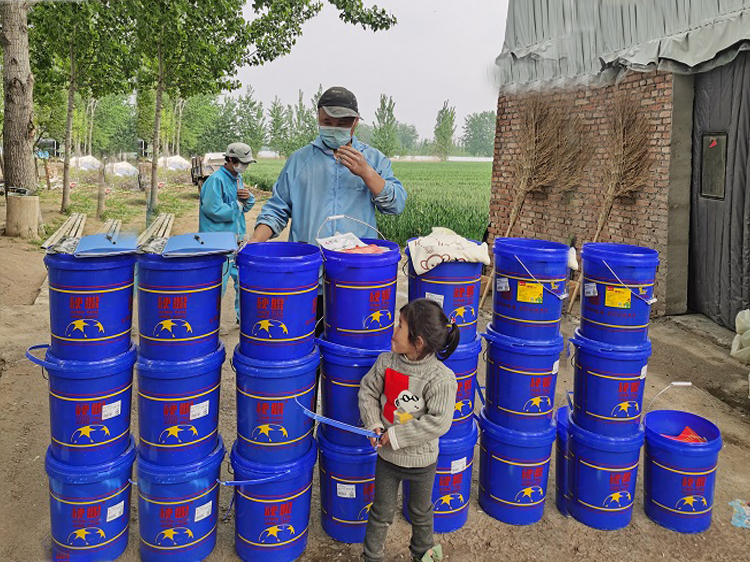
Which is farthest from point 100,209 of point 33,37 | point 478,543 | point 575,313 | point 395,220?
point 478,543

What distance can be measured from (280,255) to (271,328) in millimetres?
490

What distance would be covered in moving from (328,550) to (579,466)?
4.69ft

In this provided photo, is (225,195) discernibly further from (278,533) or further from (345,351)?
(278,533)

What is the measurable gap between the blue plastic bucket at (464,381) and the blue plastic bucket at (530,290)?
0.77 feet

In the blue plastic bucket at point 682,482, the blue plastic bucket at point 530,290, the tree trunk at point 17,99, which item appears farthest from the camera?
the tree trunk at point 17,99

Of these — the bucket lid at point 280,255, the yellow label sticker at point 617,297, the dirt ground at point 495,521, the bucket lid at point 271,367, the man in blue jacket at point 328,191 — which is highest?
the man in blue jacket at point 328,191

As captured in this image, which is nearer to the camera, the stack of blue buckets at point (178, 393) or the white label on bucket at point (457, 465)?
the stack of blue buckets at point (178, 393)

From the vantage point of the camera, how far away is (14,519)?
3371mm

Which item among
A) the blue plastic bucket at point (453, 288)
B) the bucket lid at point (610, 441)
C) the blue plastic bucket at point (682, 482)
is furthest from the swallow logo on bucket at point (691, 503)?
the blue plastic bucket at point (453, 288)

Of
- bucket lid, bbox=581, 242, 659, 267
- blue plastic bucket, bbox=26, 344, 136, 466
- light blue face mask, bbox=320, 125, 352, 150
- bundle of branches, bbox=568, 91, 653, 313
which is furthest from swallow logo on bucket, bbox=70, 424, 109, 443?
bundle of branches, bbox=568, 91, 653, 313

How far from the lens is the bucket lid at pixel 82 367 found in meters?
2.73

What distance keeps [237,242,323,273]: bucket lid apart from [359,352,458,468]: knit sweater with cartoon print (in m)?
0.55

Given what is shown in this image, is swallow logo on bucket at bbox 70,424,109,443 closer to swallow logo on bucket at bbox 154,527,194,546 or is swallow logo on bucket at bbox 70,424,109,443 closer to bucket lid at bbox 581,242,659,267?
swallow logo on bucket at bbox 154,527,194,546

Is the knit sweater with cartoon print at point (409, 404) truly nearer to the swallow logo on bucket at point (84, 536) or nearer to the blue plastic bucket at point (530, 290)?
the blue plastic bucket at point (530, 290)
